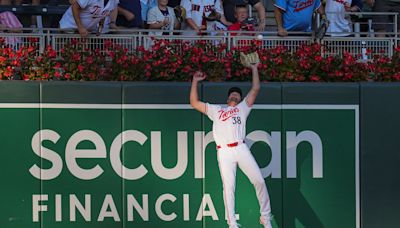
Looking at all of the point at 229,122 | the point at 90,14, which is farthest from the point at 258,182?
the point at 90,14

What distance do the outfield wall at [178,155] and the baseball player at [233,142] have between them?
0.53m

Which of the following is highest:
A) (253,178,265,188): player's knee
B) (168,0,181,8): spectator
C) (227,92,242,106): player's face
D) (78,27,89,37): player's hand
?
(168,0,181,8): spectator

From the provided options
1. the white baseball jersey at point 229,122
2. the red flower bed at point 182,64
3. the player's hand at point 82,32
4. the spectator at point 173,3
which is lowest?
the white baseball jersey at point 229,122

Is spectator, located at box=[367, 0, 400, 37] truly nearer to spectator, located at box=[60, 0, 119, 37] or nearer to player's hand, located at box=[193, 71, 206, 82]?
player's hand, located at box=[193, 71, 206, 82]

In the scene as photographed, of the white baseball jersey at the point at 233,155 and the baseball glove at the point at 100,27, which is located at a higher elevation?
the baseball glove at the point at 100,27

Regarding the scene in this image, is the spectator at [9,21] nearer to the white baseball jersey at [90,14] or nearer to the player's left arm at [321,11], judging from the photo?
the white baseball jersey at [90,14]

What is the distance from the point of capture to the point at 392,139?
11.3m

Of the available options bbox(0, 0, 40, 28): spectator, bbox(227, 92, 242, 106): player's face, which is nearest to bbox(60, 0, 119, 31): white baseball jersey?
bbox(0, 0, 40, 28): spectator

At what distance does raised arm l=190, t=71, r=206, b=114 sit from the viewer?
34.4 feet

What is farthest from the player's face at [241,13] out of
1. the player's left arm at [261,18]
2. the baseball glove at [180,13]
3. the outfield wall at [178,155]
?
the outfield wall at [178,155]

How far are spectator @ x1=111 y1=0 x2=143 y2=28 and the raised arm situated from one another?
1.92m

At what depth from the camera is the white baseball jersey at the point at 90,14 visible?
37.4 feet

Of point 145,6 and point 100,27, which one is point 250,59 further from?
point 145,6

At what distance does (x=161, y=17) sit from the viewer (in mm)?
12180
